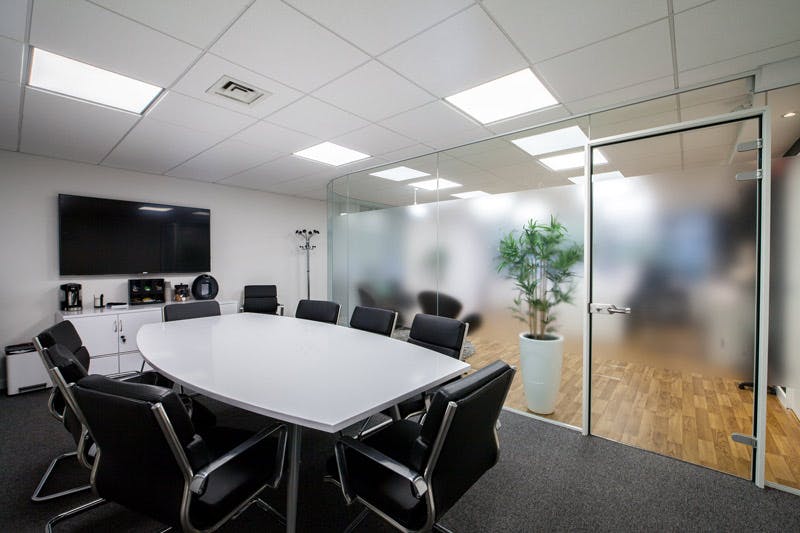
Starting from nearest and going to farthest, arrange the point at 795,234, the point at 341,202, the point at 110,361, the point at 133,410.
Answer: the point at 133,410
the point at 795,234
the point at 110,361
the point at 341,202

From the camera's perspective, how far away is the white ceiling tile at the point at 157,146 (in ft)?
10.8

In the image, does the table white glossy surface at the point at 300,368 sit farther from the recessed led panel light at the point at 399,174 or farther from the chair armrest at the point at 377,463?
the recessed led panel light at the point at 399,174

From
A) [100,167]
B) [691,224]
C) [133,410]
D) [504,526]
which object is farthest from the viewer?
[100,167]

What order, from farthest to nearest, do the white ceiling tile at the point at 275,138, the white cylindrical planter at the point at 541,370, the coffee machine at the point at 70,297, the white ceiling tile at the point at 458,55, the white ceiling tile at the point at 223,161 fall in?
the coffee machine at the point at 70,297 → the white ceiling tile at the point at 223,161 → the white ceiling tile at the point at 275,138 → the white cylindrical planter at the point at 541,370 → the white ceiling tile at the point at 458,55

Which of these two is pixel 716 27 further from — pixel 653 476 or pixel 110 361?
pixel 110 361

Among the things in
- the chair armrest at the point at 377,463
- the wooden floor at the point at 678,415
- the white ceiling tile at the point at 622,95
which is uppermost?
the white ceiling tile at the point at 622,95

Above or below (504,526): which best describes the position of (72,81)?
above

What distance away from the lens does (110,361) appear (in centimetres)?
409

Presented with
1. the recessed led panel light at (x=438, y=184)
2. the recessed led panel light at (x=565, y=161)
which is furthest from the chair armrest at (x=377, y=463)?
the recessed led panel light at (x=438, y=184)

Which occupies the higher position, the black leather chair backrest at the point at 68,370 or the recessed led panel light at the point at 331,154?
the recessed led panel light at the point at 331,154

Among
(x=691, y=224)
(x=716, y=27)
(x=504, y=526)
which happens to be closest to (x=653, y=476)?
(x=504, y=526)

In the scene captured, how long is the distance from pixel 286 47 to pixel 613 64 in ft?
6.69

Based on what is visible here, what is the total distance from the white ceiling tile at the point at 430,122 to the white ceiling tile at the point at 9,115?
9.03ft

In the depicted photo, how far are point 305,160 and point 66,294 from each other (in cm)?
333
